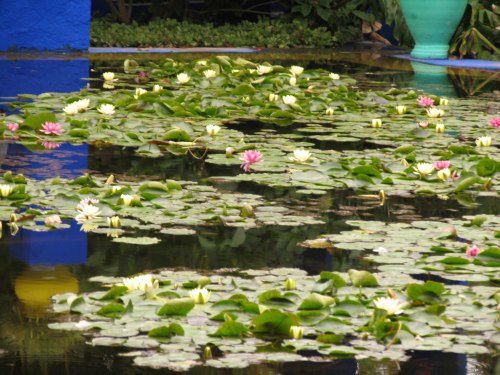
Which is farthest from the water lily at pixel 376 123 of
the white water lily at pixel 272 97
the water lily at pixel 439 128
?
the white water lily at pixel 272 97

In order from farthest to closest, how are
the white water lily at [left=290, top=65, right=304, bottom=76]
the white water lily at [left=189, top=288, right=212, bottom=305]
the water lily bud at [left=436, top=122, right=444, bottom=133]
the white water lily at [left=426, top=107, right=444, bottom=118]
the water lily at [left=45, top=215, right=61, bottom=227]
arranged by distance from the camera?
1. the white water lily at [left=290, top=65, right=304, bottom=76]
2. the white water lily at [left=426, top=107, right=444, bottom=118]
3. the water lily bud at [left=436, top=122, right=444, bottom=133]
4. the water lily at [left=45, top=215, right=61, bottom=227]
5. the white water lily at [left=189, top=288, right=212, bottom=305]

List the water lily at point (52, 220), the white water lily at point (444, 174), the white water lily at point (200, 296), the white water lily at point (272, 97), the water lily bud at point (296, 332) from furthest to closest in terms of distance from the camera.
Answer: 1. the white water lily at point (272, 97)
2. the white water lily at point (444, 174)
3. the water lily at point (52, 220)
4. the white water lily at point (200, 296)
5. the water lily bud at point (296, 332)

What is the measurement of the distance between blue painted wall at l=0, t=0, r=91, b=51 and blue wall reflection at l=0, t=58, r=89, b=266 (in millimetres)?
1017

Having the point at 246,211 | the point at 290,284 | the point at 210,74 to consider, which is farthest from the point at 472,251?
the point at 210,74

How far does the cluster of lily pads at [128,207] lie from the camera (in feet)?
12.6

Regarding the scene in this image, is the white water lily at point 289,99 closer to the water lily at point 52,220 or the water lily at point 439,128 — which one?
the water lily at point 439,128

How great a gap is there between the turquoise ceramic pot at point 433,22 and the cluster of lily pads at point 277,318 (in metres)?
8.53

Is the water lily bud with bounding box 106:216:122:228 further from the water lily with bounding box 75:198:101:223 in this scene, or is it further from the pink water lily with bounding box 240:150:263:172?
the pink water lily with bounding box 240:150:263:172

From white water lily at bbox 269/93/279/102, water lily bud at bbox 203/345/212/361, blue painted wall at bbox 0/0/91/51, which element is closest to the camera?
water lily bud at bbox 203/345/212/361

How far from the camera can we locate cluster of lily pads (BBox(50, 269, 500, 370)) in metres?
2.64

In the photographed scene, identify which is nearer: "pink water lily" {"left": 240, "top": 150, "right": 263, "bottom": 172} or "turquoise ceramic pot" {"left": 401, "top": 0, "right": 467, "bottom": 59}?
"pink water lily" {"left": 240, "top": 150, "right": 263, "bottom": 172}

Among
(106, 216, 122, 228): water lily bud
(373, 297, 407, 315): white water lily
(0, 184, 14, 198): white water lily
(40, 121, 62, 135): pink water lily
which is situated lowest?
(373, 297, 407, 315): white water lily

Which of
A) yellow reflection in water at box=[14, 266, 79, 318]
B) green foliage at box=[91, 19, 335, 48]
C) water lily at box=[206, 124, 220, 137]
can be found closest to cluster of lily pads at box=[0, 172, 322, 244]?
yellow reflection in water at box=[14, 266, 79, 318]

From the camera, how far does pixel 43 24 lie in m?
11.1
